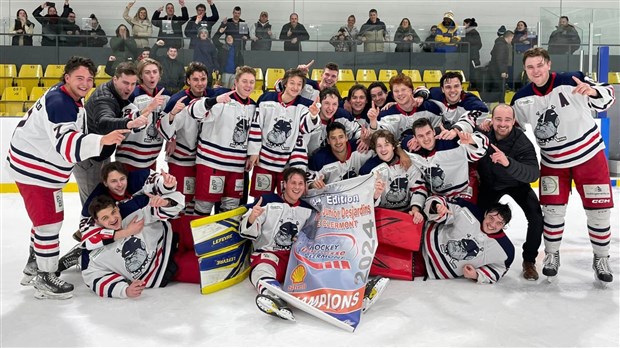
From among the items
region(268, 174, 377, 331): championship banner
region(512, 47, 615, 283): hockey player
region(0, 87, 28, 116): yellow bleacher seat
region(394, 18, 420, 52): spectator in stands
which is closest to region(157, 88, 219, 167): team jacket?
region(268, 174, 377, 331): championship banner

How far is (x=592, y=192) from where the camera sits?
11.2 feet

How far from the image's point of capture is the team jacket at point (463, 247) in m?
3.43

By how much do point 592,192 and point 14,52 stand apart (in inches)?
269

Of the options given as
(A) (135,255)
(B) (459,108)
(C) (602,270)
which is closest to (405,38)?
(B) (459,108)

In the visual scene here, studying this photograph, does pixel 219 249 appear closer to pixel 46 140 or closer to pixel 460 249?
pixel 46 140

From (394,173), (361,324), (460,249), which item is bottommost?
(361,324)

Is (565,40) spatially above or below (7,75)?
above

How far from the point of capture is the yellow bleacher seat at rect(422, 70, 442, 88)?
6.92 meters

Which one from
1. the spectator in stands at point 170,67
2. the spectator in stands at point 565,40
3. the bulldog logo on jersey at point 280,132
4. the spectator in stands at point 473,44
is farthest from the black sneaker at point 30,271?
the spectator in stands at point 565,40

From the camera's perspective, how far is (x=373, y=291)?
10.0 feet

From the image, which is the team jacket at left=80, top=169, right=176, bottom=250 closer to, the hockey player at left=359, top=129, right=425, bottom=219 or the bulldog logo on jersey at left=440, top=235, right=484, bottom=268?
the hockey player at left=359, top=129, right=425, bottom=219

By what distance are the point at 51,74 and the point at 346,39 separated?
3.74 metres

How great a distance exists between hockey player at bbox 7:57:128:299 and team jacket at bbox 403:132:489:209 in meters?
1.70

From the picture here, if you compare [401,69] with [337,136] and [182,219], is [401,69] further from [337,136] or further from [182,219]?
[182,219]
